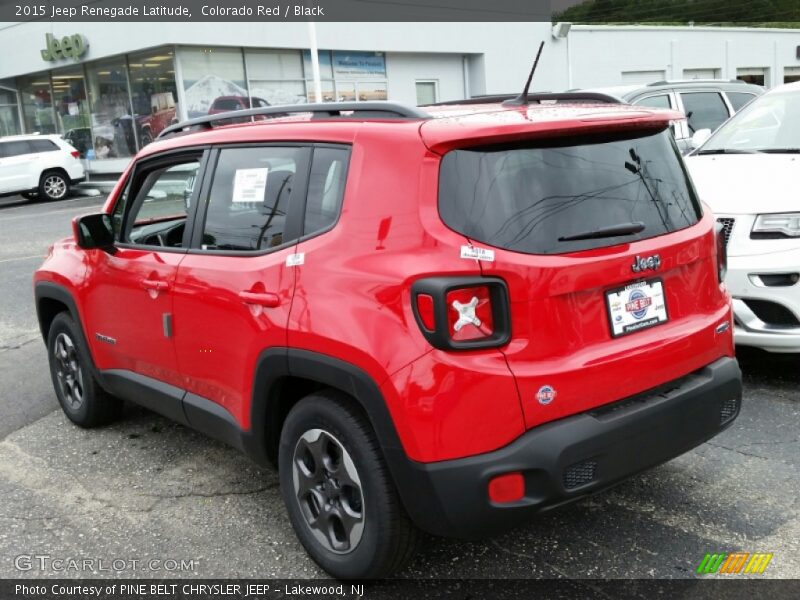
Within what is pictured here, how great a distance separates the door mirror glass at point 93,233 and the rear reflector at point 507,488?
2.56 m

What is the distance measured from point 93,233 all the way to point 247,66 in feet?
69.5

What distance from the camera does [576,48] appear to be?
1232 inches

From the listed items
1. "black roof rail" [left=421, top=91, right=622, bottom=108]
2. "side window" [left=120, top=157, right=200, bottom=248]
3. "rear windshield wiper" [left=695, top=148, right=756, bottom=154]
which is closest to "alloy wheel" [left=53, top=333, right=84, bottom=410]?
"side window" [left=120, top=157, right=200, bottom=248]

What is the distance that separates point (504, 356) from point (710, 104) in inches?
309

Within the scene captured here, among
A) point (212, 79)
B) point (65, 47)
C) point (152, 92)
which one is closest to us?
point (212, 79)

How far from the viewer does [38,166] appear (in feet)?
67.5

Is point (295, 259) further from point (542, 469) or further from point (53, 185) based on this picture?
point (53, 185)

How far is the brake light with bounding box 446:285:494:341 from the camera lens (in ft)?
8.29

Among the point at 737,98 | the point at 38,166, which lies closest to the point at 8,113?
the point at 38,166

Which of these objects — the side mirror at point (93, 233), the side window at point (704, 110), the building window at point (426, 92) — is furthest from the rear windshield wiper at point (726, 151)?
the building window at point (426, 92)

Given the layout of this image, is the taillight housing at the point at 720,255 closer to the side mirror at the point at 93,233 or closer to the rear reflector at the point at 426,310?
the rear reflector at the point at 426,310

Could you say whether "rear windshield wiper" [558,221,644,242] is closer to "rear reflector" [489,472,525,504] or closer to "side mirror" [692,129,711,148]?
"rear reflector" [489,472,525,504]

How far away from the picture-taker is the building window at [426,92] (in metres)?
28.5

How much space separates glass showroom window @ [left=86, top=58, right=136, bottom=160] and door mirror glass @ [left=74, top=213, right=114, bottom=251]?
2170 centimetres
